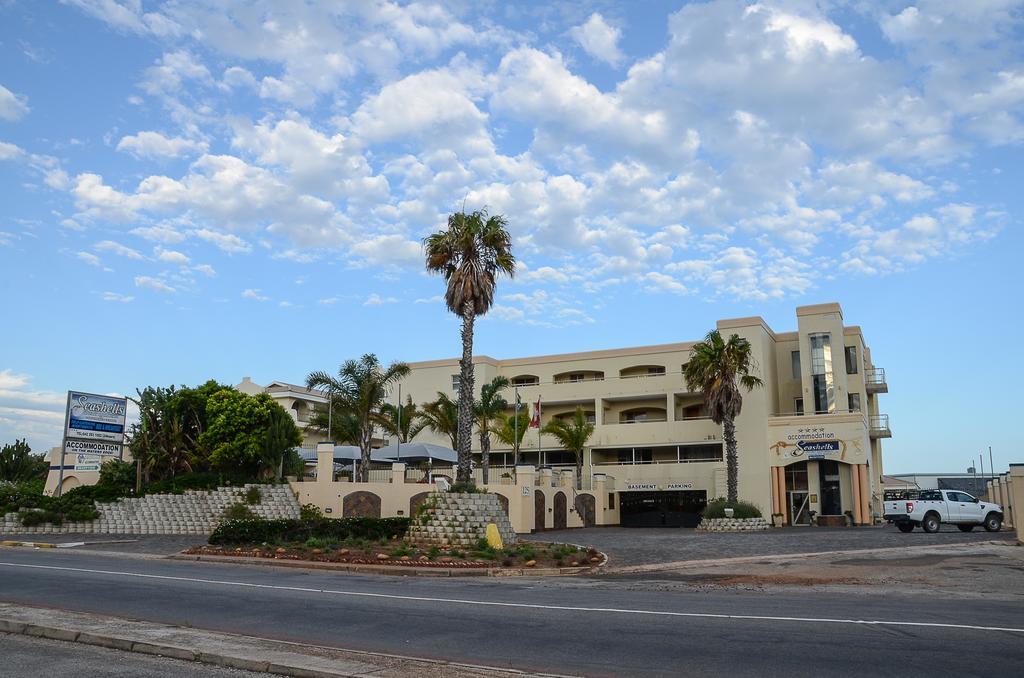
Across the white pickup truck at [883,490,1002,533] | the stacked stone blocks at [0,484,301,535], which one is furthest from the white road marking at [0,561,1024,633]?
the white pickup truck at [883,490,1002,533]

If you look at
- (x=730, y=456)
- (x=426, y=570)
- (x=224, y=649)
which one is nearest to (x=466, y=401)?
(x=426, y=570)

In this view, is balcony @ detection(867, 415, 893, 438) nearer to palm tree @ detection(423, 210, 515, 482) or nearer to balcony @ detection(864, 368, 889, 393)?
balcony @ detection(864, 368, 889, 393)

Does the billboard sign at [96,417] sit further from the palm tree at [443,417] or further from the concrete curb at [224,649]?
the concrete curb at [224,649]

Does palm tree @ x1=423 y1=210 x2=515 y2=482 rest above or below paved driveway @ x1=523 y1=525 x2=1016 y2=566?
above

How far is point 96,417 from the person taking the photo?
39125 millimetres

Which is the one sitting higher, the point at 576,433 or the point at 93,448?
the point at 576,433

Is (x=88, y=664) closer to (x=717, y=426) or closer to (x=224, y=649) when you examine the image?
(x=224, y=649)

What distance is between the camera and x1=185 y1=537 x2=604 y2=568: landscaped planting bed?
74.0ft

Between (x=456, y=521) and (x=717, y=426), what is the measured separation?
3071cm

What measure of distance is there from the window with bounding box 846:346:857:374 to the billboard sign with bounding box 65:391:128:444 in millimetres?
43784

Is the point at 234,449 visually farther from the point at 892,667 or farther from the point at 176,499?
the point at 892,667

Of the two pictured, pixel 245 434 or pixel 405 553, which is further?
pixel 245 434

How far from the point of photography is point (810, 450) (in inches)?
1944

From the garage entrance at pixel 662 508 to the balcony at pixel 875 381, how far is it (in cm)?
→ 1537
